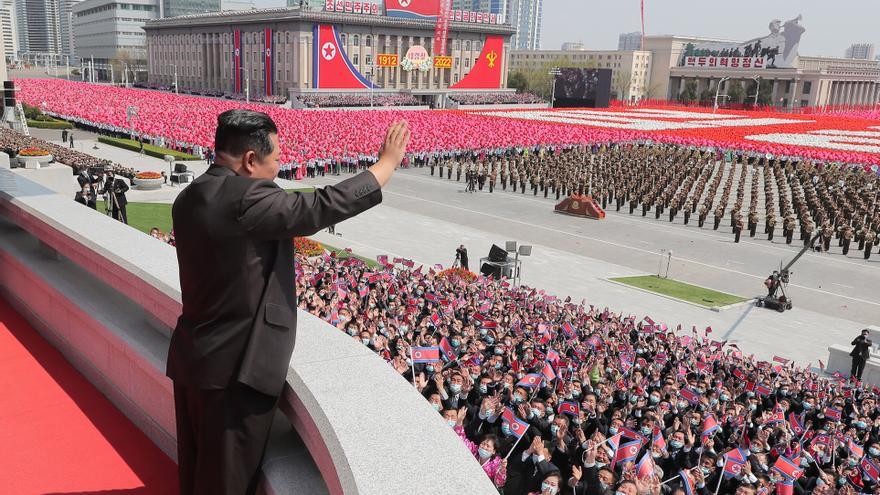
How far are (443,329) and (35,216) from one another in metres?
5.72

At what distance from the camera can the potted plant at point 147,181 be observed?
99.2 feet

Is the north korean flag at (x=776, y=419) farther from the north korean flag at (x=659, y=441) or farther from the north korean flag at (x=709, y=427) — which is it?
the north korean flag at (x=659, y=441)

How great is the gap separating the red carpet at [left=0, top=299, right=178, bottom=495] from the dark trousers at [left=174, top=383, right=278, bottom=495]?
3.57 feet

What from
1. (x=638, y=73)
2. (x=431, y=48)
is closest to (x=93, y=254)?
(x=431, y=48)

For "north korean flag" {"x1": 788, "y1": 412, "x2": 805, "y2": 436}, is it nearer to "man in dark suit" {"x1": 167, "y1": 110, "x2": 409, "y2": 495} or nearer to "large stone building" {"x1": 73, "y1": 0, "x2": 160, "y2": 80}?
"man in dark suit" {"x1": 167, "y1": 110, "x2": 409, "y2": 495}

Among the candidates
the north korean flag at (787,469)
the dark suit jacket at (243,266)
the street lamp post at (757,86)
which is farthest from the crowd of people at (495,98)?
the dark suit jacket at (243,266)

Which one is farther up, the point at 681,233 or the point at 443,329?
the point at 443,329

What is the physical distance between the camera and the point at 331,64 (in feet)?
306

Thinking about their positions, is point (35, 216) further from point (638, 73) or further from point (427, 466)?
point (638, 73)

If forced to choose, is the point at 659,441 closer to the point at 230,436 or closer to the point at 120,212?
the point at 230,436

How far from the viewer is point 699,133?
218 feet

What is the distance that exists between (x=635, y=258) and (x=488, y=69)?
9208cm

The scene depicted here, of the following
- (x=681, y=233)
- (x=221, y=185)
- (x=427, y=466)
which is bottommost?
(x=681, y=233)

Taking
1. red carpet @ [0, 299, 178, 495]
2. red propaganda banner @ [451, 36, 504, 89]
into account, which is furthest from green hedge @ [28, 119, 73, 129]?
red propaganda banner @ [451, 36, 504, 89]
